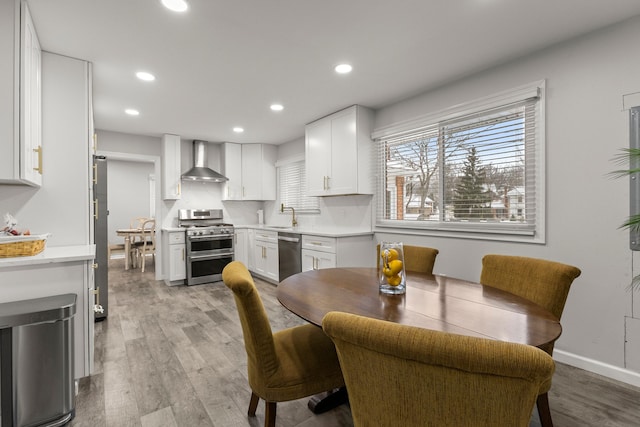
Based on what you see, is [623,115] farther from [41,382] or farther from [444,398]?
[41,382]

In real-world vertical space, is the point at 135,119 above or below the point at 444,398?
above

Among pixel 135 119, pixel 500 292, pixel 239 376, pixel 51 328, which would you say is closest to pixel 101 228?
pixel 135 119

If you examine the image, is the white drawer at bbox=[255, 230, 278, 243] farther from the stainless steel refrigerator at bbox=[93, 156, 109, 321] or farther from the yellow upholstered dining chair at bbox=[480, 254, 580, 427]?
the yellow upholstered dining chair at bbox=[480, 254, 580, 427]

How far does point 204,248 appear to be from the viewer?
16.7 ft

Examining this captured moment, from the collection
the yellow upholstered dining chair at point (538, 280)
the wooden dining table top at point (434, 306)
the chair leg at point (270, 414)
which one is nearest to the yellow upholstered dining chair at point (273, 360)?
the chair leg at point (270, 414)

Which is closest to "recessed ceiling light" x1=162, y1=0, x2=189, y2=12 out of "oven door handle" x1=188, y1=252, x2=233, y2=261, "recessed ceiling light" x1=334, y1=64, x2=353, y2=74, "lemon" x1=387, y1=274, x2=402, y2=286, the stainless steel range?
"recessed ceiling light" x1=334, y1=64, x2=353, y2=74

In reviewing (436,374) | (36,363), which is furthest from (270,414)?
(36,363)

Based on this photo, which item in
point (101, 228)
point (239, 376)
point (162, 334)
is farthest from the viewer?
point (101, 228)

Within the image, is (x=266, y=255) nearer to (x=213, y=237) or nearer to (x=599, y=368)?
(x=213, y=237)

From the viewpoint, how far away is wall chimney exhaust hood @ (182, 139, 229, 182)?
17.5 feet

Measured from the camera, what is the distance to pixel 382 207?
391 cm

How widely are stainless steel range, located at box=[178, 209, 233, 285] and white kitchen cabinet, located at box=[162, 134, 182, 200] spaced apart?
0.38 meters

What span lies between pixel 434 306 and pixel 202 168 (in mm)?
4910

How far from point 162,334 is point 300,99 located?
2805 millimetres
